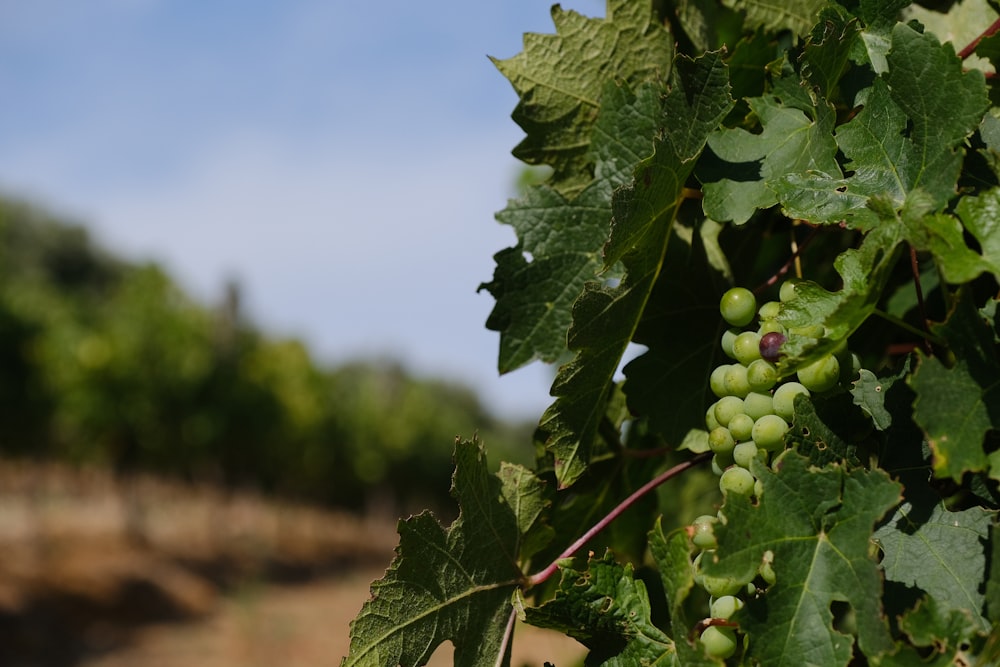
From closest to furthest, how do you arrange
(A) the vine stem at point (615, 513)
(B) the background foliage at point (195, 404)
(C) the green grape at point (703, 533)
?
(C) the green grape at point (703, 533), (A) the vine stem at point (615, 513), (B) the background foliage at point (195, 404)

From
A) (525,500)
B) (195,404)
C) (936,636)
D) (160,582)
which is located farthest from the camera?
(195,404)

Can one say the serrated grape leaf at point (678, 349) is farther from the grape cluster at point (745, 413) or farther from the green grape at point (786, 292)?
the green grape at point (786, 292)

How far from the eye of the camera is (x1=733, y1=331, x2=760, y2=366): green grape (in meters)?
1.07

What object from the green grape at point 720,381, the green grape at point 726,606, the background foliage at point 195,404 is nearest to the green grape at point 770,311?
the green grape at point 720,381

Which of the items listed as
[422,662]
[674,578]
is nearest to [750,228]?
[674,578]

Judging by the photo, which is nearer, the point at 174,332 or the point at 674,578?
the point at 674,578

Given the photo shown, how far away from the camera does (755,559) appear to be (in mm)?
873

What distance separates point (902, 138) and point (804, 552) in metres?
0.45

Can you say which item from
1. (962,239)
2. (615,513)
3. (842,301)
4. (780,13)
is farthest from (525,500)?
(780,13)

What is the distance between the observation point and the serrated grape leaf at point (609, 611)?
1.03 metres

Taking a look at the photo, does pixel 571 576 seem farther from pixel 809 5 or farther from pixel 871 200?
pixel 809 5

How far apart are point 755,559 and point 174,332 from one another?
22.5 m

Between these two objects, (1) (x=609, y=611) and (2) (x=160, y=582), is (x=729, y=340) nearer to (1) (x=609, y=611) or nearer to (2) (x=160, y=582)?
(1) (x=609, y=611)

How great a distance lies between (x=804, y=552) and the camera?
2.86 ft
